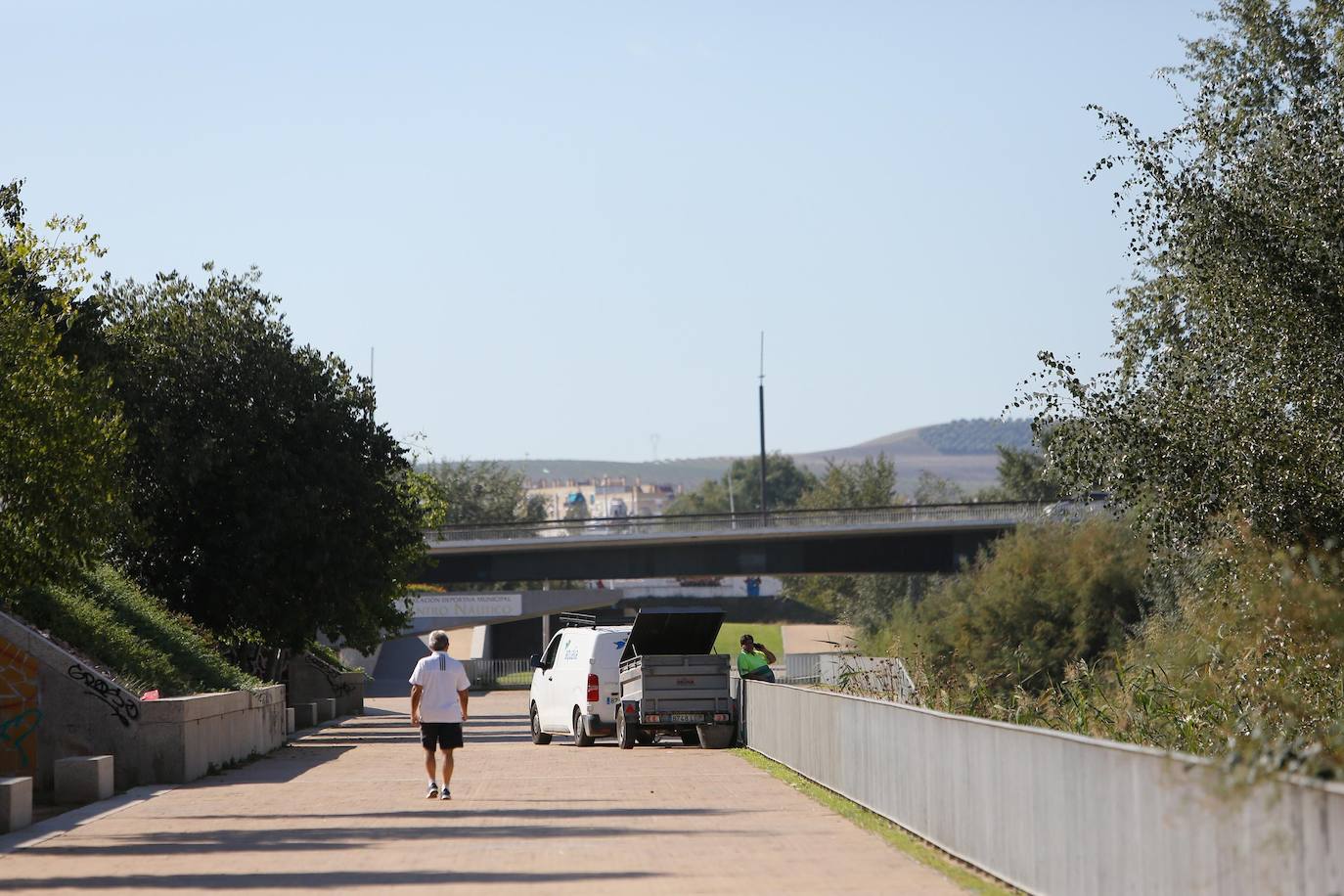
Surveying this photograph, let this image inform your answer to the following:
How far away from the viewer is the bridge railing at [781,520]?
2968 inches

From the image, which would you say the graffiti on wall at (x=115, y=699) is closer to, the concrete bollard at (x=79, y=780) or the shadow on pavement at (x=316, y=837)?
the concrete bollard at (x=79, y=780)

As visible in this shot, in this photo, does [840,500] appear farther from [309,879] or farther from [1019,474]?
[309,879]

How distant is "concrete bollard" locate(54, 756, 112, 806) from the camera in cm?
1856

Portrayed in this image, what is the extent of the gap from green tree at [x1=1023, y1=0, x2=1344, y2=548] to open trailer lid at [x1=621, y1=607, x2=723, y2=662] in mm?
6798

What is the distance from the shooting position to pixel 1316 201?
23.0 meters

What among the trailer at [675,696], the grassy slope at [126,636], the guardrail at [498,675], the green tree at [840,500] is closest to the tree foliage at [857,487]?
the green tree at [840,500]

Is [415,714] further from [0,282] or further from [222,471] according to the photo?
→ [222,471]

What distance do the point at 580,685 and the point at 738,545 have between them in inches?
2014

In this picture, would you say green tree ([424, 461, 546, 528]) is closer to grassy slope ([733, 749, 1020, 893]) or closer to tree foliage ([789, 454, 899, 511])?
tree foliage ([789, 454, 899, 511])

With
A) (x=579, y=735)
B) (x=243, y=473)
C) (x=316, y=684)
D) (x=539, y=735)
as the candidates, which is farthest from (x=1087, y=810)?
(x=316, y=684)

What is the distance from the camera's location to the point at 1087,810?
9555mm

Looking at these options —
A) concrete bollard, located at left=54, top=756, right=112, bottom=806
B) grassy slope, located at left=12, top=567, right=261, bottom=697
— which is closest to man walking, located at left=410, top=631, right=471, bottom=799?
concrete bollard, located at left=54, top=756, right=112, bottom=806

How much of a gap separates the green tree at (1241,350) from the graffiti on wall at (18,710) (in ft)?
47.5

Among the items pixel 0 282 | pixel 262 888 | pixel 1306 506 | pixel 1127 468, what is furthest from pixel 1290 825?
pixel 0 282
